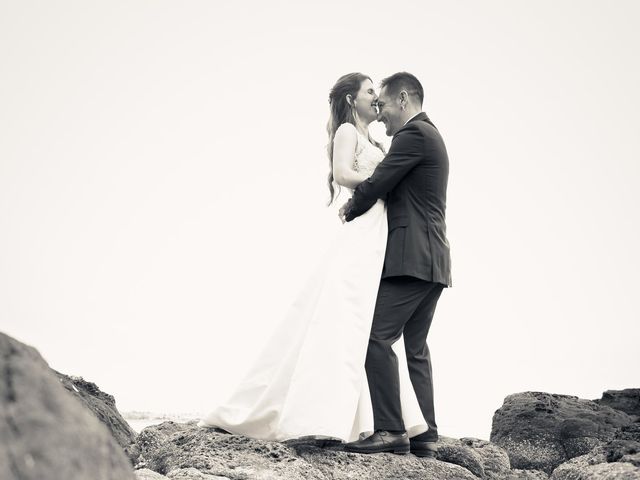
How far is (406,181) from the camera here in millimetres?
5746

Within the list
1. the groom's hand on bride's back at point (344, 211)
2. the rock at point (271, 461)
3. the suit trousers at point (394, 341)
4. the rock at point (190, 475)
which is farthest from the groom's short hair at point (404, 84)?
the rock at point (190, 475)

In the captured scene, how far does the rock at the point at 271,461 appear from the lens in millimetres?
4762

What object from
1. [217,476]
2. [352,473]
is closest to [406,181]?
[352,473]

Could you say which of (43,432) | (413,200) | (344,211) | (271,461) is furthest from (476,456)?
(43,432)

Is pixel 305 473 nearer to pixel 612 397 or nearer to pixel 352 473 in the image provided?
pixel 352 473

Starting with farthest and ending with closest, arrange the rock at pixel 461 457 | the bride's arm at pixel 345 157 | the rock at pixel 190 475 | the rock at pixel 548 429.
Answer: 1. the rock at pixel 548 429
2. the rock at pixel 461 457
3. the bride's arm at pixel 345 157
4. the rock at pixel 190 475

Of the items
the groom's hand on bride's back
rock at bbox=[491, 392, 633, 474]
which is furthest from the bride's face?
rock at bbox=[491, 392, 633, 474]

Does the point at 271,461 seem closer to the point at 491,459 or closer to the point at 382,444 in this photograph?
the point at 382,444

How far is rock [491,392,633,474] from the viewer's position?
828cm

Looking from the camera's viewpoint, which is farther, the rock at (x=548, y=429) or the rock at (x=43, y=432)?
the rock at (x=548, y=429)

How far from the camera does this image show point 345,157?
579 cm

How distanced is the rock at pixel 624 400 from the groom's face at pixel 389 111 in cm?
561

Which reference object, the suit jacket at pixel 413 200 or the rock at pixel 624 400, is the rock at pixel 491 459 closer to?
the suit jacket at pixel 413 200

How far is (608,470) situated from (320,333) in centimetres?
213
